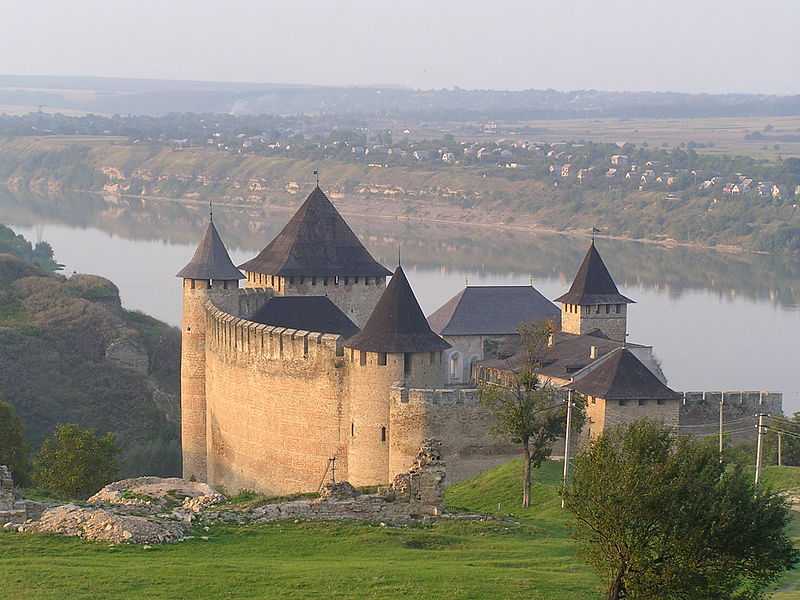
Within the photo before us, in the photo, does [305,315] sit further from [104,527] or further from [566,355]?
[104,527]

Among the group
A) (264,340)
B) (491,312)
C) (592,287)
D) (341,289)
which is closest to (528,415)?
(264,340)

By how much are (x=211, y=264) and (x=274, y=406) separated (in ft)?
13.7

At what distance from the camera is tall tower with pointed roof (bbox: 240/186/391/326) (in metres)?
23.3

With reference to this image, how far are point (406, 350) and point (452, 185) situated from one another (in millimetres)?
74464

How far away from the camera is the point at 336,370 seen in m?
18.8

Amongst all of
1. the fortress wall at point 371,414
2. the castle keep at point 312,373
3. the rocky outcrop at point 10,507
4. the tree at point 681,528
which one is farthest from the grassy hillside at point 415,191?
the tree at point 681,528

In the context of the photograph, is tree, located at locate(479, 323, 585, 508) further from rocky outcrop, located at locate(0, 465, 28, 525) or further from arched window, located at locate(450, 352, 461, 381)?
arched window, located at locate(450, 352, 461, 381)

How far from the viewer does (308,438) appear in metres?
Result: 19.3

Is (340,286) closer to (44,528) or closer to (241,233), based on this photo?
(44,528)

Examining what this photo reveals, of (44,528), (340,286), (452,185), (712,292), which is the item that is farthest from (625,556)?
(452,185)

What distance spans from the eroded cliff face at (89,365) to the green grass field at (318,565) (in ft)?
43.1

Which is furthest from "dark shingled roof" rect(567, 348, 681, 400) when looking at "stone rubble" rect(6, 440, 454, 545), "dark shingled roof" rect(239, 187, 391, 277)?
"dark shingled roof" rect(239, 187, 391, 277)

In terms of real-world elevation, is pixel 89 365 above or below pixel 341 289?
below

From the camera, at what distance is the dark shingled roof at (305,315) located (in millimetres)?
21500
